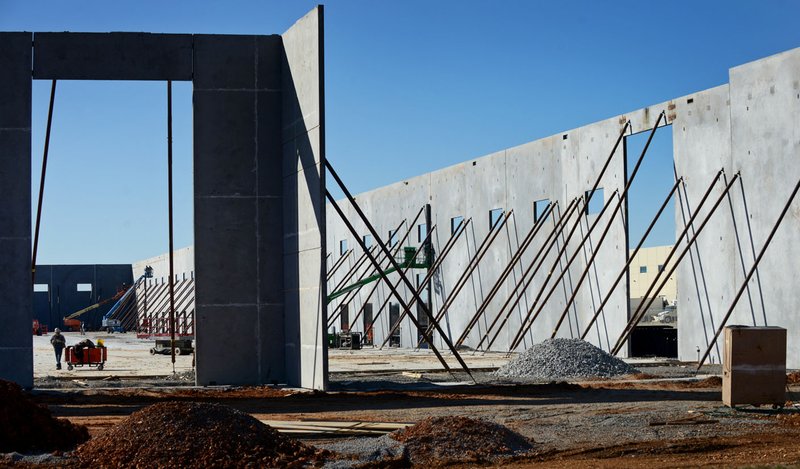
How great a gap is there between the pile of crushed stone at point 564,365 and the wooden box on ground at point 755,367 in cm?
738

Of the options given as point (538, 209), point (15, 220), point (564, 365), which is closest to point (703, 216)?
point (564, 365)

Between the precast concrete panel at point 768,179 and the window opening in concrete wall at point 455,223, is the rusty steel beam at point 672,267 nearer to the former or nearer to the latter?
the precast concrete panel at point 768,179

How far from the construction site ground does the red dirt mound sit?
0.26 m

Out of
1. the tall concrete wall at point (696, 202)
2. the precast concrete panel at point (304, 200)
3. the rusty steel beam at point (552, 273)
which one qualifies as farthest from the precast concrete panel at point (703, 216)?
the precast concrete panel at point (304, 200)

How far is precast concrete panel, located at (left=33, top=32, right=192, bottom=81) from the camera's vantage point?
1984 centimetres

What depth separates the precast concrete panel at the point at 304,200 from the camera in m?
18.3

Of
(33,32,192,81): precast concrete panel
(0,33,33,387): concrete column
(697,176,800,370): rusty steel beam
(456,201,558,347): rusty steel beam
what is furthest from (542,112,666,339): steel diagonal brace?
(0,33,33,387): concrete column

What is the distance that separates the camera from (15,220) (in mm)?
19328

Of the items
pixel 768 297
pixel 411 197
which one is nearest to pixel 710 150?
pixel 768 297

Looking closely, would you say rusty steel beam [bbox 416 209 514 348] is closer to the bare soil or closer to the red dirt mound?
the bare soil

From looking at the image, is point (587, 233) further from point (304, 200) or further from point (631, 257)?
point (304, 200)

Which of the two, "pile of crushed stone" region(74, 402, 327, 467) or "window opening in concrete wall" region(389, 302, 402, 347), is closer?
"pile of crushed stone" region(74, 402, 327, 467)

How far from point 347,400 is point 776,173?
1046cm

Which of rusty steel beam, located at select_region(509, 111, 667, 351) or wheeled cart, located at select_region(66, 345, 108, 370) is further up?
rusty steel beam, located at select_region(509, 111, 667, 351)
